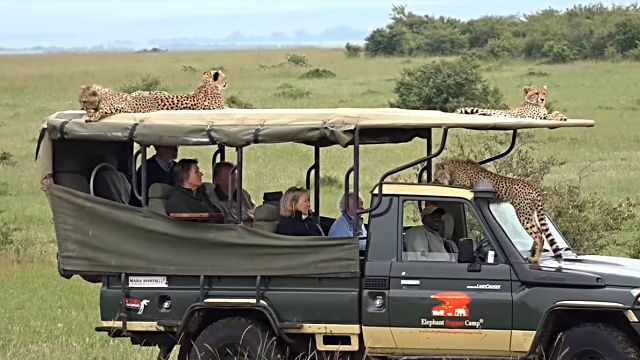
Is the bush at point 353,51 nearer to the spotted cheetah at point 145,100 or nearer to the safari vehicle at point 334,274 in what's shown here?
the spotted cheetah at point 145,100

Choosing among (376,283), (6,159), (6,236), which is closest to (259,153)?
(6,159)

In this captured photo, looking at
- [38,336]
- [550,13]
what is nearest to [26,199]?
[38,336]

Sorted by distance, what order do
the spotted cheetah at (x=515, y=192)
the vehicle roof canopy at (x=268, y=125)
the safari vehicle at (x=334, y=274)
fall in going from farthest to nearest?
the spotted cheetah at (x=515, y=192) → the vehicle roof canopy at (x=268, y=125) → the safari vehicle at (x=334, y=274)

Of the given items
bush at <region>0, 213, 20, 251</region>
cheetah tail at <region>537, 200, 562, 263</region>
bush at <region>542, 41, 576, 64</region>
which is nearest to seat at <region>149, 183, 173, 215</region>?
cheetah tail at <region>537, 200, 562, 263</region>

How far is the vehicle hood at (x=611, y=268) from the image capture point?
7.61 metres

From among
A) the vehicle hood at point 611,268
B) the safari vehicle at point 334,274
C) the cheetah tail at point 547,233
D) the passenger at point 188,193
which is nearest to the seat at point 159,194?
the passenger at point 188,193

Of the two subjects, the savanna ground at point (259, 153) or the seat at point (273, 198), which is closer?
the seat at point (273, 198)

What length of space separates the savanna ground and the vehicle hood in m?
3.11

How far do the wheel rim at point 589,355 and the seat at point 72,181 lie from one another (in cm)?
360

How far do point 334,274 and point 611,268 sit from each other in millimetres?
1749

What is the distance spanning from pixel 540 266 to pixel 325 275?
1341mm

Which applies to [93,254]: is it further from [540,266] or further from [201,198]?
[540,266]

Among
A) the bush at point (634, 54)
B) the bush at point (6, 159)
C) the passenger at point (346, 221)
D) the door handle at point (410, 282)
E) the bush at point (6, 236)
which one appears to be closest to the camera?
the door handle at point (410, 282)

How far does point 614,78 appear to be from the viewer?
132 feet
